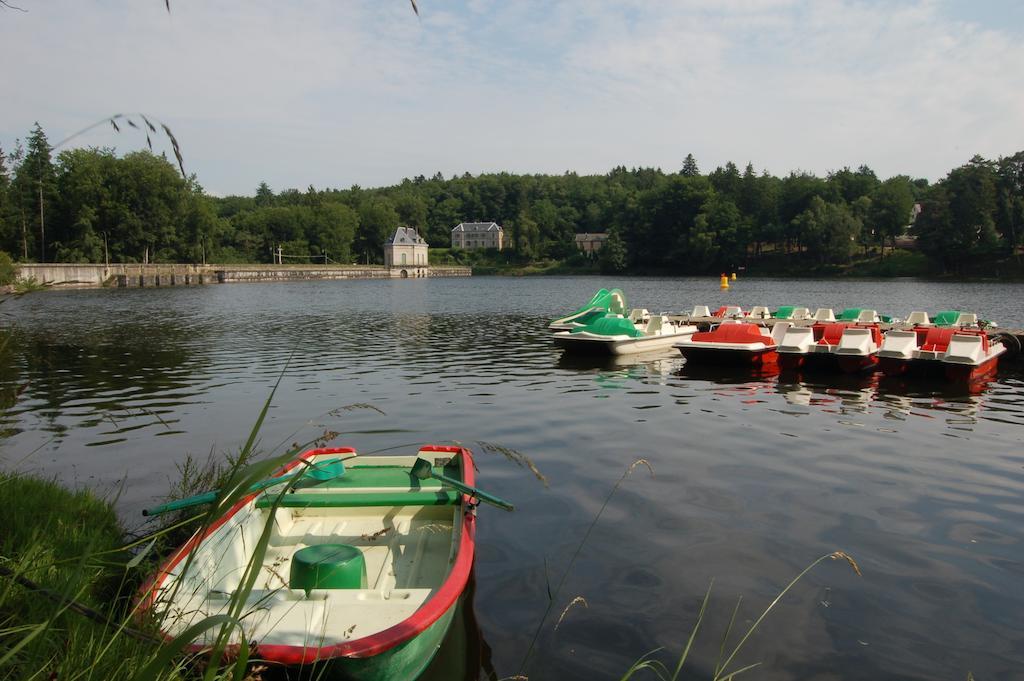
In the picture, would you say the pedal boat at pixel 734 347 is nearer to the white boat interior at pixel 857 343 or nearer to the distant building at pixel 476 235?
the white boat interior at pixel 857 343

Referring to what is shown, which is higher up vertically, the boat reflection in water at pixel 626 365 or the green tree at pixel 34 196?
the green tree at pixel 34 196

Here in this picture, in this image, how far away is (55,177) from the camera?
99625 millimetres

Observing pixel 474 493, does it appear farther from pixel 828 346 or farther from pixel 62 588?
pixel 828 346

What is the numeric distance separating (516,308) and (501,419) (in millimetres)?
38558

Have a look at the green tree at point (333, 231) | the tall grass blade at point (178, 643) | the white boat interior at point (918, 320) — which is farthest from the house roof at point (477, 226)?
the tall grass blade at point (178, 643)

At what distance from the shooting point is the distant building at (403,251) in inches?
6156

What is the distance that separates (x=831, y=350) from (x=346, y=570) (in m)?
20.0

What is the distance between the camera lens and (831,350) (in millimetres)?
21797

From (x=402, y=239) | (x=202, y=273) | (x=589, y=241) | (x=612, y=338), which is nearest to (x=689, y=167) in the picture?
(x=589, y=241)

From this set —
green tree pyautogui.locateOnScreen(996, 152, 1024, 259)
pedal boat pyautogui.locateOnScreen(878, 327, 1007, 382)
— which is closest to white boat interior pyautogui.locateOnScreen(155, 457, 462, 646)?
pedal boat pyautogui.locateOnScreen(878, 327, 1007, 382)

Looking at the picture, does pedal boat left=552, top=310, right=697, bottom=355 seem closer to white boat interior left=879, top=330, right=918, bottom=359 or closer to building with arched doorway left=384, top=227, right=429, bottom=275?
white boat interior left=879, top=330, right=918, bottom=359

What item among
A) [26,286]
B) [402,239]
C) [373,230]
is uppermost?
[373,230]

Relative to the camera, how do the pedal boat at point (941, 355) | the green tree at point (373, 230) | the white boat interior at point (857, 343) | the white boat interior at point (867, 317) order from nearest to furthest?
the pedal boat at point (941, 355)
the white boat interior at point (857, 343)
the white boat interior at point (867, 317)
the green tree at point (373, 230)

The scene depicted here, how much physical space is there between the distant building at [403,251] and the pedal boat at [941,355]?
455 ft
